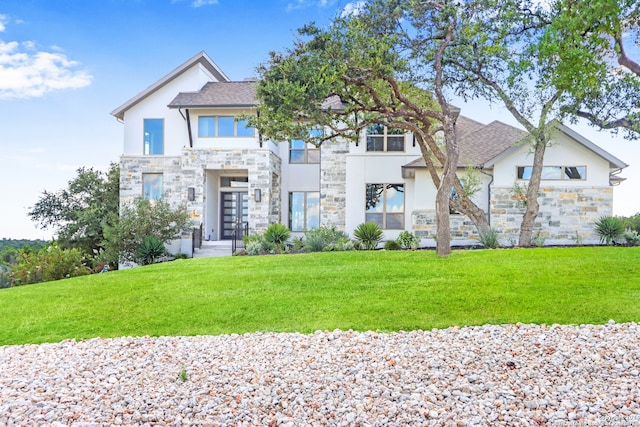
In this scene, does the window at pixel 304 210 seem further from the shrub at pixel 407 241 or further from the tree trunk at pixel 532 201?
the tree trunk at pixel 532 201

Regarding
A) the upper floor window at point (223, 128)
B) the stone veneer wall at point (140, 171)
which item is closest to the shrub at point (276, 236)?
the upper floor window at point (223, 128)

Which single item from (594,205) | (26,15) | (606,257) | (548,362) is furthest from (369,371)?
(594,205)

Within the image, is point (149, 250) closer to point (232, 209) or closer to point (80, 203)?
point (232, 209)

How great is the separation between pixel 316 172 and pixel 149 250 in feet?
25.7

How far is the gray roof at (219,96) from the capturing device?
19766mm

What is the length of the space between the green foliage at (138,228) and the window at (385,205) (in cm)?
748

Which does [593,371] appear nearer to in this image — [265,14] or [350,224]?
[265,14]

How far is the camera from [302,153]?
21.8 meters

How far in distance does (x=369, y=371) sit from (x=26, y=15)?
14.6 metres

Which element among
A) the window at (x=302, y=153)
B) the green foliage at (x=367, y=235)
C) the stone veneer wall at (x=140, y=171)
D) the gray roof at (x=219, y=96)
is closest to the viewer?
the green foliage at (x=367, y=235)

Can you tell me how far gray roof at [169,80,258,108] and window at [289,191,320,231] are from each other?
4590 mm

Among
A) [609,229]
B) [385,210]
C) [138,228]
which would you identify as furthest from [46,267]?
[609,229]

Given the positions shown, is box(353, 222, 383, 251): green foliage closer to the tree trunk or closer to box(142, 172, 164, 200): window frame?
the tree trunk

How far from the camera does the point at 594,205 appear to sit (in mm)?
18875
